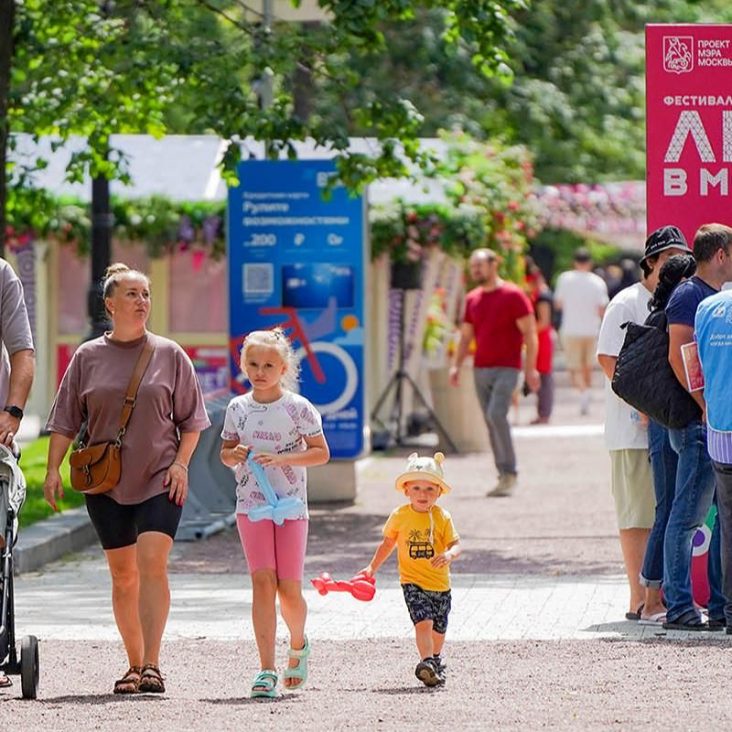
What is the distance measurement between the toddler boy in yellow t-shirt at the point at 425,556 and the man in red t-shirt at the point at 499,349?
8.57 metres

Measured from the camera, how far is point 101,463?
8.43 m

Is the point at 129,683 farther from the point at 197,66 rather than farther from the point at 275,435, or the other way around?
the point at 197,66

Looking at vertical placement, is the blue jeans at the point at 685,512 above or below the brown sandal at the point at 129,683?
above

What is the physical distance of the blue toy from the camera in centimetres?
845

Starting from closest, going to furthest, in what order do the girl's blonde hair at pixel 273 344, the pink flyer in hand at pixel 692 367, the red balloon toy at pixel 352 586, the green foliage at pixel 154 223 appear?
the red balloon toy at pixel 352 586
the girl's blonde hair at pixel 273 344
the pink flyer in hand at pixel 692 367
the green foliage at pixel 154 223

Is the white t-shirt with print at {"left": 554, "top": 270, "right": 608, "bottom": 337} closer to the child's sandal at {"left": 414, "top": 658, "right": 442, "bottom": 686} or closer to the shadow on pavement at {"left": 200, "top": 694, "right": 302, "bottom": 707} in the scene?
the child's sandal at {"left": 414, "top": 658, "right": 442, "bottom": 686}

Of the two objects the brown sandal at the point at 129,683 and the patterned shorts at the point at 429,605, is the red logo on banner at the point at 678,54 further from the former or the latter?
the brown sandal at the point at 129,683

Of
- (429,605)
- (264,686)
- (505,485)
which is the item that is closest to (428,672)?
(429,605)

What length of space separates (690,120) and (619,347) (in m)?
1.24

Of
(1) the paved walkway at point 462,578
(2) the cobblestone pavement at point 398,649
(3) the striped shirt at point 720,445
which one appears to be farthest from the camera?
(1) the paved walkway at point 462,578

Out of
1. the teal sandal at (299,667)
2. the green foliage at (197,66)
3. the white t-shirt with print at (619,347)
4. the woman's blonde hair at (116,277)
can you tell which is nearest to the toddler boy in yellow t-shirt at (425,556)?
the teal sandal at (299,667)

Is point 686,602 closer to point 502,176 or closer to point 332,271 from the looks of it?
point 332,271

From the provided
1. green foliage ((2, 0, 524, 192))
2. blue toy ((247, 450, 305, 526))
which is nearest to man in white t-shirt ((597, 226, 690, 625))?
blue toy ((247, 450, 305, 526))

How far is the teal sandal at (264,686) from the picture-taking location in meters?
8.36
